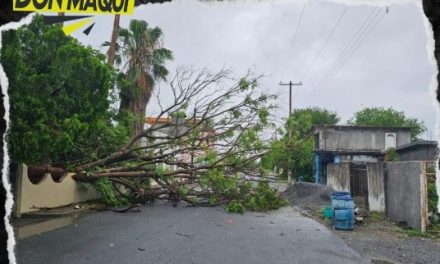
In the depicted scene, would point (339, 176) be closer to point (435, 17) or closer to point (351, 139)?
point (351, 139)

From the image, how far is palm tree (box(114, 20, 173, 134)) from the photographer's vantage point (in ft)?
56.3

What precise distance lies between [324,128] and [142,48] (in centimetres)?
2092

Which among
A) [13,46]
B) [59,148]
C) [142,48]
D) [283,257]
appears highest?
[142,48]

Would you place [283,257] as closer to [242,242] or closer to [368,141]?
[242,242]

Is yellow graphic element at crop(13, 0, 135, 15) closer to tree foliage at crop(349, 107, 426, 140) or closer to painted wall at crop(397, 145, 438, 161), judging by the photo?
painted wall at crop(397, 145, 438, 161)

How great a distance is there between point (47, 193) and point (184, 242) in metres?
7.48

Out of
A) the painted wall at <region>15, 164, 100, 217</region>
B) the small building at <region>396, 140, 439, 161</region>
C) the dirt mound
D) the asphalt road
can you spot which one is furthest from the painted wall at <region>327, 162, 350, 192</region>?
the painted wall at <region>15, 164, 100, 217</region>

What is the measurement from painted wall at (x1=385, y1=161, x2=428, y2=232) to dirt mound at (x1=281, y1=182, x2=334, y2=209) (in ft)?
16.7

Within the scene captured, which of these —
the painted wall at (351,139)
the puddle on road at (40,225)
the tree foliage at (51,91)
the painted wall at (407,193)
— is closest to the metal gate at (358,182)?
the painted wall at (407,193)

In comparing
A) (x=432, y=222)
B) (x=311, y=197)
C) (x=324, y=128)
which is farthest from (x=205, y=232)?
(x=324, y=128)

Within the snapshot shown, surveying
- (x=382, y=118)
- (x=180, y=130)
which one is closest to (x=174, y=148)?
(x=180, y=130)

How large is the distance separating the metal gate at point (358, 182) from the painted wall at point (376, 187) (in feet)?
5.57

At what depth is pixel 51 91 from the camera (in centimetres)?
1034

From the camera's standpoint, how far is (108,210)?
1625cm
